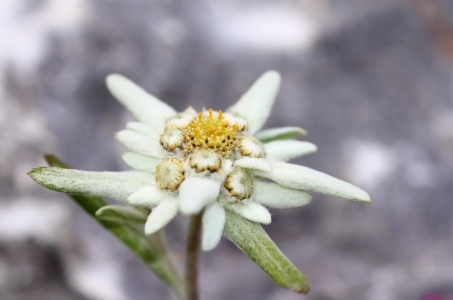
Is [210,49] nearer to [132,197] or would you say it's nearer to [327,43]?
[327,43]

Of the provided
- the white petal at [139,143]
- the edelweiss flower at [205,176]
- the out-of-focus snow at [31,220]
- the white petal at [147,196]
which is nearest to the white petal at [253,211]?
the edelweiss flower at [205,176]

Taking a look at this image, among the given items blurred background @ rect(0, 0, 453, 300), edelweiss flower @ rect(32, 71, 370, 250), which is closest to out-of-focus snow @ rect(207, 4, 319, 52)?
blurred background @ rect(0, 0, 453, 300)

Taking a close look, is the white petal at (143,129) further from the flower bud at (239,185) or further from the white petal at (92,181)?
the flower bud at (239,185)

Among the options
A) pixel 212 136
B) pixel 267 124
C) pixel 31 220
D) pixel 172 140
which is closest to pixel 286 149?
pixel 212 136

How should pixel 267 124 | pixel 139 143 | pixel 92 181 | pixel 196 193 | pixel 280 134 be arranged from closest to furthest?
pixel 196 193 → pixel 92 181 → pixel 139 143 → pixel 280 134 → pixel 267 124

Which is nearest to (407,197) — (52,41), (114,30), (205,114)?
(205,114)

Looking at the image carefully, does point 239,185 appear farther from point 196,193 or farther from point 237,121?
point 237,121
